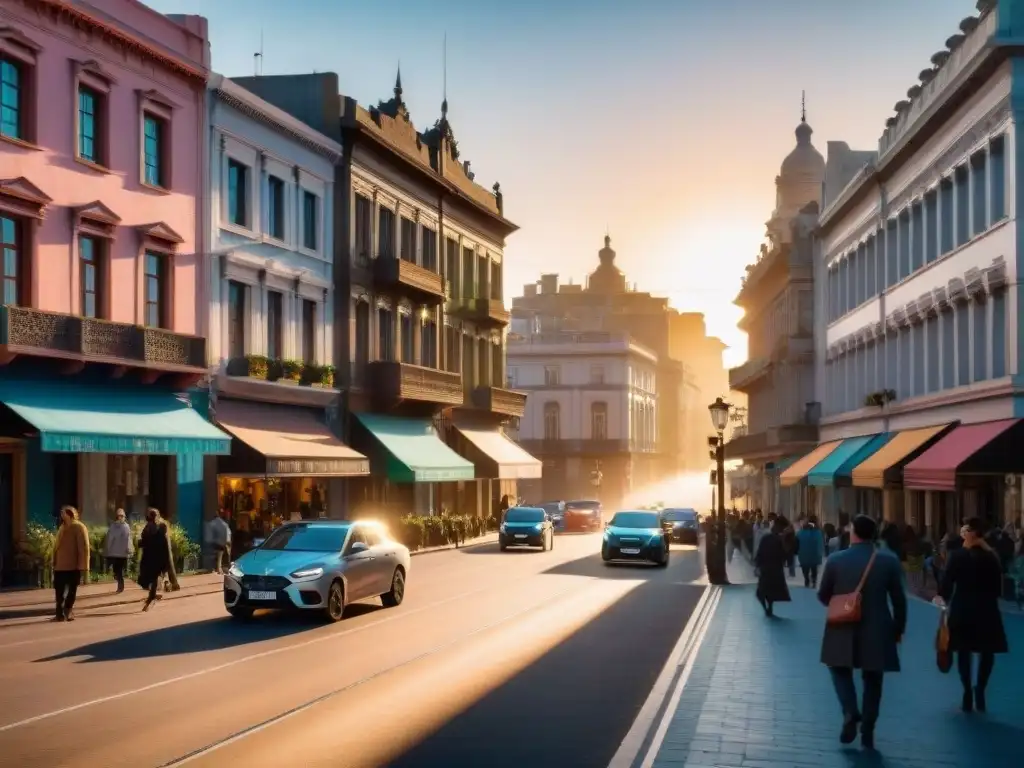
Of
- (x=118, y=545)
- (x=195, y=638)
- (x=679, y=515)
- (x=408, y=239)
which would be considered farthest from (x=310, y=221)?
(x=195, y=638)

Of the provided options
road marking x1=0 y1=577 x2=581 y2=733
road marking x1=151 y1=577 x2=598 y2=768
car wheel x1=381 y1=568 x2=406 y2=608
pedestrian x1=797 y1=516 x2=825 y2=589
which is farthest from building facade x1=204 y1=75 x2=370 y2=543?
road marking x1=151 y1=577 x2=598 y2=768

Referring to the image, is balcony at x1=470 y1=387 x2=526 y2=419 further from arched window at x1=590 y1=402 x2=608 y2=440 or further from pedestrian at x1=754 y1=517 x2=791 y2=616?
arched window at x1=590 y1=402 x2=608 y2=440

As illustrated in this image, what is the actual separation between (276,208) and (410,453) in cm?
1021

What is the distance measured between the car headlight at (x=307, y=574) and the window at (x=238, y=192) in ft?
61.1

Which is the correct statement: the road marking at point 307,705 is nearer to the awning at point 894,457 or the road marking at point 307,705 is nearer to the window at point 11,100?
the window at point 11,100

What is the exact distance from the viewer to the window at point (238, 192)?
125 ft

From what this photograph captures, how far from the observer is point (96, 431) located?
92.7 feet

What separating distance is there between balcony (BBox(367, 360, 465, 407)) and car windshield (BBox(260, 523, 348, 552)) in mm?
24499

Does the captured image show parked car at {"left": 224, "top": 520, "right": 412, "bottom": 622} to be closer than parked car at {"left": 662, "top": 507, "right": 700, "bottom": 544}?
Yes

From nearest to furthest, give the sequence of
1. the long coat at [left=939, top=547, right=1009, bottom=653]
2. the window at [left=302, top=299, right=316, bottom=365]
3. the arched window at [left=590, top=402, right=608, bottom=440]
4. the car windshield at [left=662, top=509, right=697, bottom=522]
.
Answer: the long coat at [left=939, top=547, right=1009, bottom=653] → the window at [left=302, top=299, right=316, bottom=365] → the car windshield at [left=662, top=509, right=697, bottom=522] → the arched window at [left=590, top=402, right=608, bottom=440]

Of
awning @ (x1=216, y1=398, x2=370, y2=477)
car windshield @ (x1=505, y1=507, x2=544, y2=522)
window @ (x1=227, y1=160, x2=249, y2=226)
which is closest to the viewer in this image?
awning @ (x1=216, y1=398, x2=370, y2=477)

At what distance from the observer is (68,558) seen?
21531mm

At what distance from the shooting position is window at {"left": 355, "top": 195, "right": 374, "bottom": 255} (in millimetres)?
47062

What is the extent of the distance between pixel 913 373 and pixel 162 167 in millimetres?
21656
